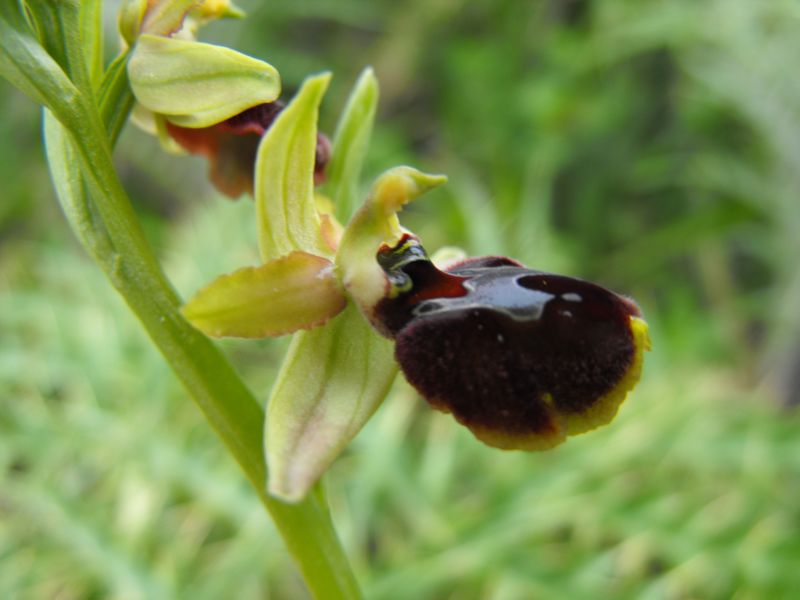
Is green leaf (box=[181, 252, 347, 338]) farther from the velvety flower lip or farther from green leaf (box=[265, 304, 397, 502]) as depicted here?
the velvety flower lip

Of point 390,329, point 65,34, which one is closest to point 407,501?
point 390,329

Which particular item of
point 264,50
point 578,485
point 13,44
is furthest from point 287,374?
point 264,50

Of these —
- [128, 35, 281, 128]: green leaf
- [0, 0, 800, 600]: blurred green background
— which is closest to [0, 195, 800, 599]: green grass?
[0, 0, 800, 600]: blurred green background

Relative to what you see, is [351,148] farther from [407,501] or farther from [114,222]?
[407,501]

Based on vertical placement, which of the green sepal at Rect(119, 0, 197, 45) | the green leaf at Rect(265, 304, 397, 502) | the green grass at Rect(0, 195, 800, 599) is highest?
the green sepal at Rect(119, 0, 197, 45)

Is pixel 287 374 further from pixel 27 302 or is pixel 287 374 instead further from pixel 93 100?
pixel 27 302

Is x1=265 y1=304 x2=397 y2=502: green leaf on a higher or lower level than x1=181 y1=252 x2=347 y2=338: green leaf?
lower

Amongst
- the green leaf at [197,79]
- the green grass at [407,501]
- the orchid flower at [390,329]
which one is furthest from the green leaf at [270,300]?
the green grass at [407,501]
